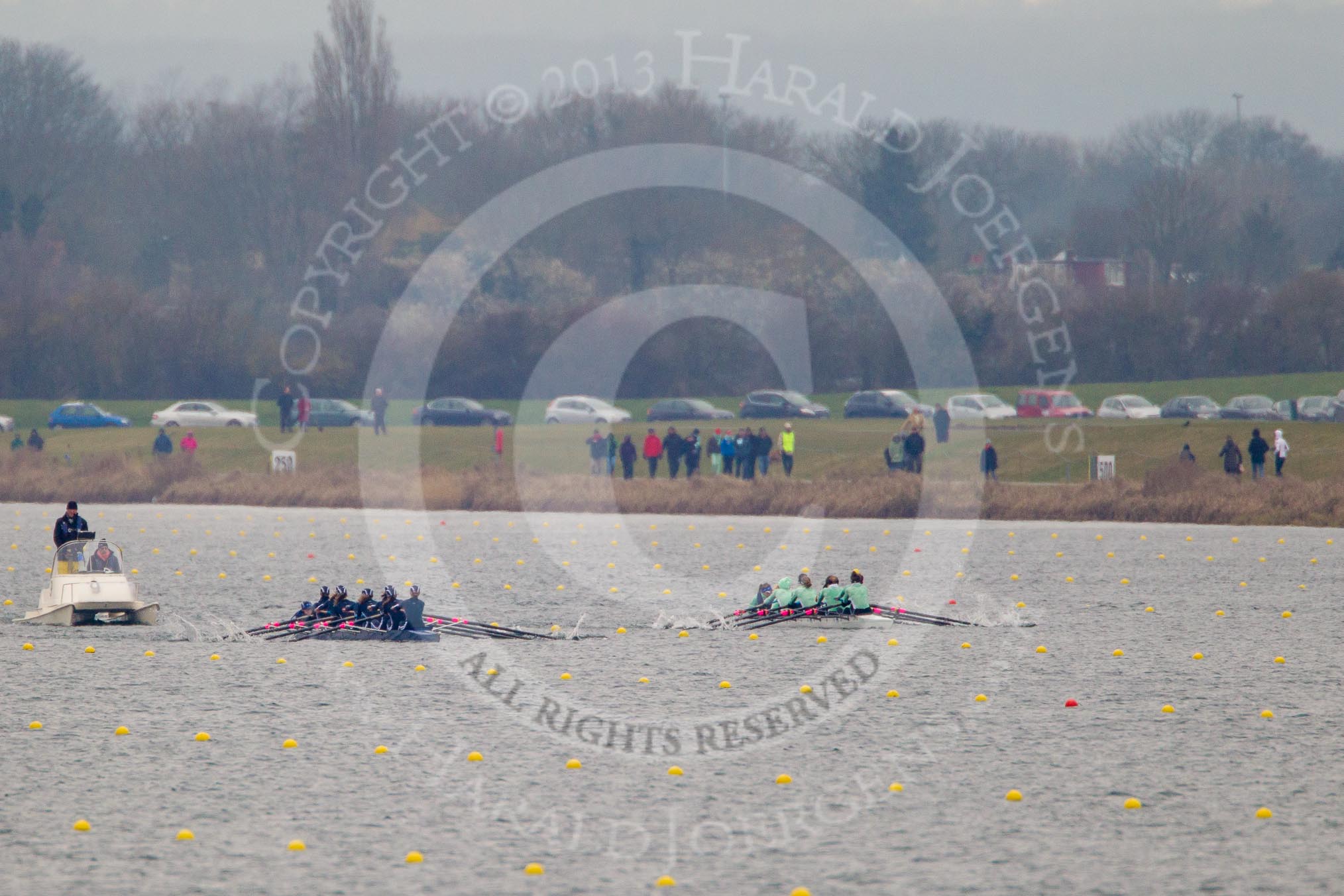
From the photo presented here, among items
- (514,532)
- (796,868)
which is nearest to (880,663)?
(796,868)

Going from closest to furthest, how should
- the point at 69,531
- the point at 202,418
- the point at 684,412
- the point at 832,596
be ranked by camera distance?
the point at 832,596 < the point at 69,531 < the point at 684,412 < the point at 202,418

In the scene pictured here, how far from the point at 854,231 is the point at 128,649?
205 ft

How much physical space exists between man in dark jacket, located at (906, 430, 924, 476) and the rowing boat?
2017 centimetres

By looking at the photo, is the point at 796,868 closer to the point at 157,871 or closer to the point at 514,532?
the point at 157,871

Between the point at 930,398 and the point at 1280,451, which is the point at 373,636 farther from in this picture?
the point at 930,398

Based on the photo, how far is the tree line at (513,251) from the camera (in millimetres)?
64250

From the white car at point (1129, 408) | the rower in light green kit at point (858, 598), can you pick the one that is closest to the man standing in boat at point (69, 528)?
the rower in light green kit at point (858, 598)

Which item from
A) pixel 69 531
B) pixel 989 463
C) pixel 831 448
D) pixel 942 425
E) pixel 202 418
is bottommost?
pixel 69 531

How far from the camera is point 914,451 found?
3728 centimetres

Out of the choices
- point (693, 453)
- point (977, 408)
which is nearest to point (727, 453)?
point (693, 453)

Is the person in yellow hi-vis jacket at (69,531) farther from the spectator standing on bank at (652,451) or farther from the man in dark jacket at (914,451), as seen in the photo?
the spectator standing on bank at (652,451)

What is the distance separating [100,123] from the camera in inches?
3450

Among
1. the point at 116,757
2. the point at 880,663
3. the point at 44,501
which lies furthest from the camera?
the point at 44,501

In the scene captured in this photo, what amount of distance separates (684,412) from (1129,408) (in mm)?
14964
